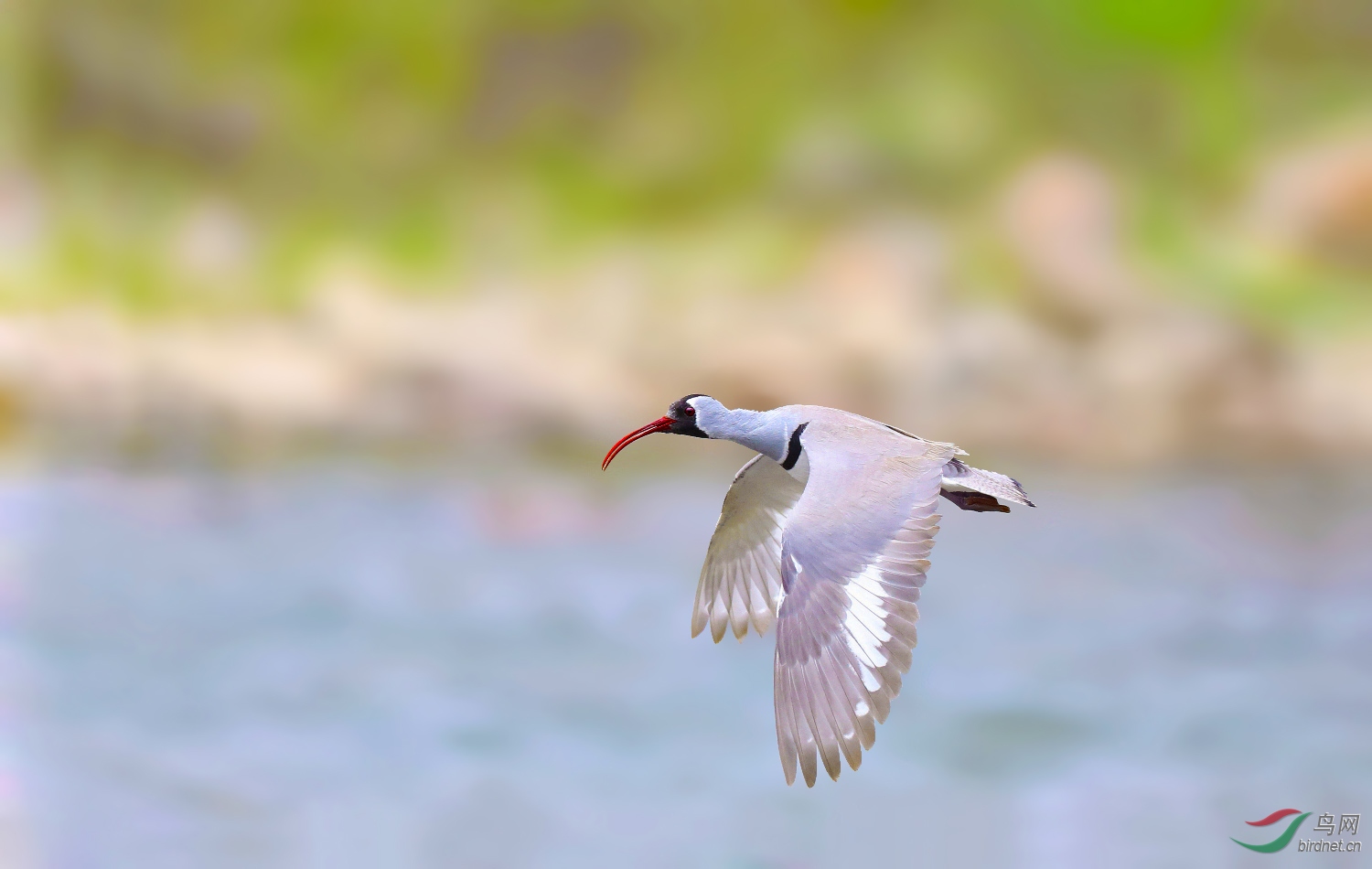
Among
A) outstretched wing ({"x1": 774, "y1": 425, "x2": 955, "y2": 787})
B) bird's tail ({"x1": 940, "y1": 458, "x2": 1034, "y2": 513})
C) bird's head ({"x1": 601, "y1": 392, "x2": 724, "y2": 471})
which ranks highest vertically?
bird's head ({"x1": 601, "y1": 392, "x2": 724, "y2": 471})

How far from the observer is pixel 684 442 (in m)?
12.1

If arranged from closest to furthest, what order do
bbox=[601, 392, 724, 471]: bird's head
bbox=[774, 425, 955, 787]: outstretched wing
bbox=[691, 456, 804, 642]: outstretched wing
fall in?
bbox=[774, 425, 955, 787]: outstretched wing < bbox=[601, 392, 724, 471]: bird's head < bbox=[691, 456, 804, 642]: outstretched wing

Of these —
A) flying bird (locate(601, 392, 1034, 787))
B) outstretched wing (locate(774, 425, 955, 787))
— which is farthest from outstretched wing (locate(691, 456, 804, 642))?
outstretched wing (locate(774, 425, 955, 787))

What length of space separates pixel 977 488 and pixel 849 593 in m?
0.44

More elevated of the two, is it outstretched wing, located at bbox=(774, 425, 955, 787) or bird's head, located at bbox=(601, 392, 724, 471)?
bird's head, located at bbox=(601, 392, 724, 471)

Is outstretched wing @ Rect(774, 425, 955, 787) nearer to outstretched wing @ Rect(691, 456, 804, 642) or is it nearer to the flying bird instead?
the flying bird

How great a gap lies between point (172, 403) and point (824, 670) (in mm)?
10240

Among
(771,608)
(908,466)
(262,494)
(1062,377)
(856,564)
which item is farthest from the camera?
(262,494)

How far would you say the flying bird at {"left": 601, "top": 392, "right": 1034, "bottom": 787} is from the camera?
2561 millimetres

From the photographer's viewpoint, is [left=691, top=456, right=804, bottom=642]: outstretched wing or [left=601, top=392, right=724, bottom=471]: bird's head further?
[left=691, top=456, right=804, bottom=642]: outstretched wing

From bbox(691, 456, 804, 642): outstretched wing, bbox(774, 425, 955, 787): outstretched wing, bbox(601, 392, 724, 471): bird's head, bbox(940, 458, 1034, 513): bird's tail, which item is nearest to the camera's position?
bbox(774, 425, 955, 787): outstretched wing

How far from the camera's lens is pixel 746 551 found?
3551mm

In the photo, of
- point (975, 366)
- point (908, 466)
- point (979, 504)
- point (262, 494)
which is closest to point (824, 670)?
point (908, 466)

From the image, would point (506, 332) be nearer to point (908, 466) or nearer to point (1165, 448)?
point (1165, 448)
